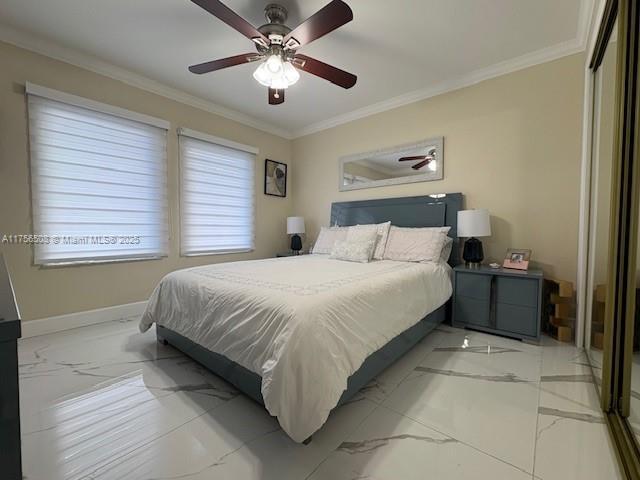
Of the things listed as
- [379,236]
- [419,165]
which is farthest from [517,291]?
[419,165]

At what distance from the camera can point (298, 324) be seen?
1.33 meters

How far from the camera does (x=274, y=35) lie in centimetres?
210

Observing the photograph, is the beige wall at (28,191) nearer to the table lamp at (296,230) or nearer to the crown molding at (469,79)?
the table lamp at (296,230)

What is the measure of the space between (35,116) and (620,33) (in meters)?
4.27

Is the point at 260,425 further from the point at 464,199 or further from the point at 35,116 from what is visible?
the point at 35,116

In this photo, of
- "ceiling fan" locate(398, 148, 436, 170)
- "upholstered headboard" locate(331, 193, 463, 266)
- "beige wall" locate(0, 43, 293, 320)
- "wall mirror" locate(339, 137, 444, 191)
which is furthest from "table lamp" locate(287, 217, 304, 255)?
"ceiling fan" locate(398, 148, 436, 170)

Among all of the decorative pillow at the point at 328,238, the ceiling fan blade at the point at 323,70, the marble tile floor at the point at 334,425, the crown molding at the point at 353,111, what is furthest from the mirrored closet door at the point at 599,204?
the decorative pillow at the point at 328,238

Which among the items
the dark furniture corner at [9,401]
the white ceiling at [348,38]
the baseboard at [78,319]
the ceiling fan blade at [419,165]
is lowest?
the baseboard at [78,319]

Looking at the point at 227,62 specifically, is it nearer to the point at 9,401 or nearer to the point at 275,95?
the point at 275,95

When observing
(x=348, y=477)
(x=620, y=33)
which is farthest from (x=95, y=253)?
(x=620, y=33)

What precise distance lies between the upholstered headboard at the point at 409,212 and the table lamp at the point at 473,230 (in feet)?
0.92

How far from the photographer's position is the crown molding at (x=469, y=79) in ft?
8.55

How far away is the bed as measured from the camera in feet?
4.25

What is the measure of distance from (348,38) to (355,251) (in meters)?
1.93
